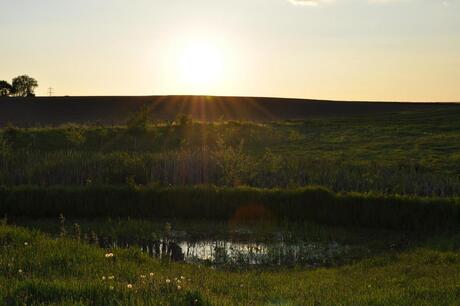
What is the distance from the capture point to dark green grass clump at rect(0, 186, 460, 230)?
58.7ft

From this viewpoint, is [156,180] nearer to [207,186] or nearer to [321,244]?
[207,186]

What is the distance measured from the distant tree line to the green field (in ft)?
321

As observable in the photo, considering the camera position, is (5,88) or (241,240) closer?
(241,240)

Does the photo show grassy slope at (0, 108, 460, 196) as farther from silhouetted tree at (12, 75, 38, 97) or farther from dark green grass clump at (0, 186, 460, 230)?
silhouetted tree at (12, 75, 38, 97)

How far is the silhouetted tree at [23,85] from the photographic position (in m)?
120

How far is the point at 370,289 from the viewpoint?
941cm

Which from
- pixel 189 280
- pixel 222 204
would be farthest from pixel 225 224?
pixel 189 280

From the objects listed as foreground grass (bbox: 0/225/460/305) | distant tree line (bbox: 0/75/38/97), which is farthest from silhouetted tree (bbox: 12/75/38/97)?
foreground grass (bbox: 0/225/460/305)

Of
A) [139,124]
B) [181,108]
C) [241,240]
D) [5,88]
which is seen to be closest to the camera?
[241,240]

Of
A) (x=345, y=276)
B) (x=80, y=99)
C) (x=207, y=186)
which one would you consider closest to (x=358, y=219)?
(x=207, y=186)

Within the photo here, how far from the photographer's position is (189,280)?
29.9ft

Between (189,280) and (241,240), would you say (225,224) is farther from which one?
(189,280)

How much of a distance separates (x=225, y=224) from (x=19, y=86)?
11160 centimetres

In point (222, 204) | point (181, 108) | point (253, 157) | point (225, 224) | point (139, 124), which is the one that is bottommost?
point (225, 224)
